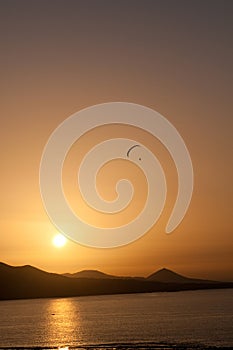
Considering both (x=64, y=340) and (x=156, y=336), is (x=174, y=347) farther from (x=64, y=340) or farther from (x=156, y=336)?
(x=64, y=340)

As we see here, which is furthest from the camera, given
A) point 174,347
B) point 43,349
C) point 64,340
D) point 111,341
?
point 64,340

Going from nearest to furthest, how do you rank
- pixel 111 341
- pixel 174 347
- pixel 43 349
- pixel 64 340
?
pixel 174 347 → pixel 43 349 → pixel 111 341 → pixel 64 340

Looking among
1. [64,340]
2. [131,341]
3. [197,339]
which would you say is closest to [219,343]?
[197,339]

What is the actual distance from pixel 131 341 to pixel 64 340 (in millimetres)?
29648

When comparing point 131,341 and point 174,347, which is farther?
point 131,341

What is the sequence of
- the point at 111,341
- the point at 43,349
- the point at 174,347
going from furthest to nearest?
the point at 111,341
the point at 43,349
the point at 174,347

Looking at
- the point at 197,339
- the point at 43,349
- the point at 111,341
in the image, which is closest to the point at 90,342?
the point at 111,341

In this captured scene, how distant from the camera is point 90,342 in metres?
182

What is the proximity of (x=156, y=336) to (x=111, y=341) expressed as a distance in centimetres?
1636

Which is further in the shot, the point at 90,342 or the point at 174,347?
the point at 90,342

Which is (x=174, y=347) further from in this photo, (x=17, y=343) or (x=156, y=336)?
(x=17, y=343)

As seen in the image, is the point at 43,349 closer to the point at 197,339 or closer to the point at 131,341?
the point at 131,341

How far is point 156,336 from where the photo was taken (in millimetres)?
187125

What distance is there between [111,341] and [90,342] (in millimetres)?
7045
